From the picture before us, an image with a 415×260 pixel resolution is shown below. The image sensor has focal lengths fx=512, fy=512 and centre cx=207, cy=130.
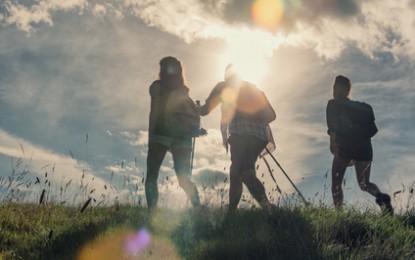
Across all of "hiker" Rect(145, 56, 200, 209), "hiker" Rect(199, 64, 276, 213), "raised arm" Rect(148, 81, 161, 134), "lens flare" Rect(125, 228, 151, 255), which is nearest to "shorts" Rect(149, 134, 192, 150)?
"hiker" Rect(145, 56, 200, 209)

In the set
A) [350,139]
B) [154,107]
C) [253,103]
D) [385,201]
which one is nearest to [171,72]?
[154,107]

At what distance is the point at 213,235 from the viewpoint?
5.90 m

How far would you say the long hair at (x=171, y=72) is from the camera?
299 inches

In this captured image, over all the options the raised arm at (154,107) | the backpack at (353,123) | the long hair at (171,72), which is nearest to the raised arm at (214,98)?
the long hair at (171,72)

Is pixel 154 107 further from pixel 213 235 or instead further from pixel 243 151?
pixel 213 235

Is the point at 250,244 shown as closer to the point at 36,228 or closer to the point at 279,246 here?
the point at 279,246

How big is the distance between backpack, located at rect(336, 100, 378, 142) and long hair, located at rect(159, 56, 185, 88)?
113 inches

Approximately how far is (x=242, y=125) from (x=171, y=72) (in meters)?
1.33

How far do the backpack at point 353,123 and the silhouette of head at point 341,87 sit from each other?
0.86ft

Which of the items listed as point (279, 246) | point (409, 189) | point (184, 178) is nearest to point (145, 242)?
point (279, 246)

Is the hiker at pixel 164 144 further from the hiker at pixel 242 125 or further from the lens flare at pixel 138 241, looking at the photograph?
the lens flare at pixel 138 241

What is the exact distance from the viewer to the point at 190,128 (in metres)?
7.54

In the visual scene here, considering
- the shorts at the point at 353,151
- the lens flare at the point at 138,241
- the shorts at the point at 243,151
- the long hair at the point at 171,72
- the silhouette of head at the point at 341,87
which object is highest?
the silhouette of head at the point at 341,87

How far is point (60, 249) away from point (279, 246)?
227cm
